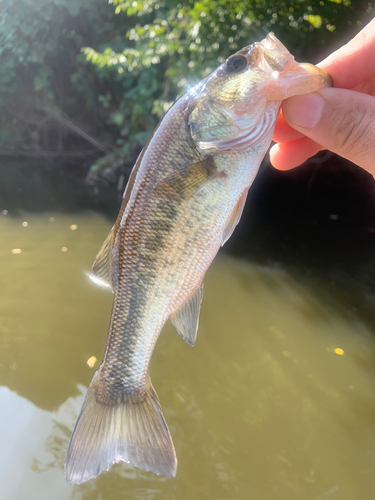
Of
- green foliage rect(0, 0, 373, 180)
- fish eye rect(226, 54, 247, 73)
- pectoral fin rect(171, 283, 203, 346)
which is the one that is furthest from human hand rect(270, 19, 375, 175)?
green foliage rect(0, 0, 373, 180)

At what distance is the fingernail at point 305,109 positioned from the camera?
133cm

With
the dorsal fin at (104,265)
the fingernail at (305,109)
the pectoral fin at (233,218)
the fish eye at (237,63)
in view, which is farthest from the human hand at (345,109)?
the dorsal fin at (104,265)

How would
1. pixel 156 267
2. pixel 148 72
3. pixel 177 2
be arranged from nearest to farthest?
pixel 156 267 < pixel 177 2 < pixel 148 72

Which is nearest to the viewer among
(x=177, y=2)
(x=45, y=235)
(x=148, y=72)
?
(x=45, y=235)

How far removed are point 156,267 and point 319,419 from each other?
2075 millimetres

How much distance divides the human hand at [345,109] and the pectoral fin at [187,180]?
42 cm

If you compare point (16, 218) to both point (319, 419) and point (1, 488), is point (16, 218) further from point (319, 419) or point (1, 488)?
point (319, 419)

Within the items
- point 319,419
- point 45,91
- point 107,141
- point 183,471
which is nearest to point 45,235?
point 183,471

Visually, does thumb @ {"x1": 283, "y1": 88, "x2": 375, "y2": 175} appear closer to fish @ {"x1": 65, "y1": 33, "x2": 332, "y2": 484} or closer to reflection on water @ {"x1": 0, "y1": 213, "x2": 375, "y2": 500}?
fish @ {"x1": 65, "y1": 33, "x2": 332, "y2": 484}

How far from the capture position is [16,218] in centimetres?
600

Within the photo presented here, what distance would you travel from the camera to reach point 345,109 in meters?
1.33

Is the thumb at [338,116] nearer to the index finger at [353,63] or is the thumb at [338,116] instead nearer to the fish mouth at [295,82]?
the fish mouth at [295,82]

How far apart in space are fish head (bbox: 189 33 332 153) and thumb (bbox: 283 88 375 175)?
51mm

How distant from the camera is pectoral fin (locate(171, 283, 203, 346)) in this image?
145 centimetres
